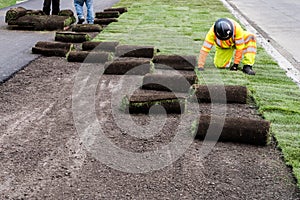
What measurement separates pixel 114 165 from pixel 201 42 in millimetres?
6905

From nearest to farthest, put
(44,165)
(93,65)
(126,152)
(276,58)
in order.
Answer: (44,165), (126,152), (93,65), (276,58)

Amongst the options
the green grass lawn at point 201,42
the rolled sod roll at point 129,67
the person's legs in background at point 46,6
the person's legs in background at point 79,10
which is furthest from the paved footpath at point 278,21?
the person's legs in background at point 46,6

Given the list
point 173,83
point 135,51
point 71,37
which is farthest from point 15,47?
point 173,83

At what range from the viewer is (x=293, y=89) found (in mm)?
7312

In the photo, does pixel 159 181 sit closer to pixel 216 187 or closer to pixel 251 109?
pixel 216 187

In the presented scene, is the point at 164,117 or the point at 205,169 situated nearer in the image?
the point at 205,169

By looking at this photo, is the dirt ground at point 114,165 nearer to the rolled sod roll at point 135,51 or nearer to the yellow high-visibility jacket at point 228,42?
the yellow high-visibility jacket at point 228,42

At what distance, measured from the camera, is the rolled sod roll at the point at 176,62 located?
26.8 feet

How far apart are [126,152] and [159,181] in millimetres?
710

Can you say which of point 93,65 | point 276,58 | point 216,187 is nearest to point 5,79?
point 93,65

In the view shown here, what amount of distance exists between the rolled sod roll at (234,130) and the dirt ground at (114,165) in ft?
0.29

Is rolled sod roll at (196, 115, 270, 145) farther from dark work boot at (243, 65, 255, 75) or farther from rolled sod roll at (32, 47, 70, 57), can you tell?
rolled sod roll at (32, 47, 70, 57)

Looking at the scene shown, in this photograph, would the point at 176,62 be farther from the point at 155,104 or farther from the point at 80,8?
the point at 80,8

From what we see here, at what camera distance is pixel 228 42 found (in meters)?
8.04
